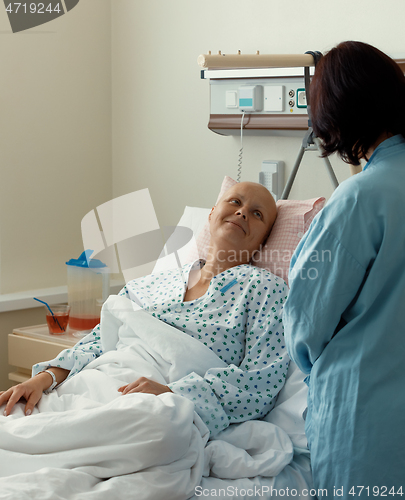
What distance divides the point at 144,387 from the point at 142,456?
0.27 metres

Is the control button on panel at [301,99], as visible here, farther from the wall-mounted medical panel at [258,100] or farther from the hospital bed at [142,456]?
the hospital bed at [142,456]

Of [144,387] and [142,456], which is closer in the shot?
[142,456]

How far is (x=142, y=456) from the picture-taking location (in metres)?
1.18

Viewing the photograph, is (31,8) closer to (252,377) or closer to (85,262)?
(85,262)

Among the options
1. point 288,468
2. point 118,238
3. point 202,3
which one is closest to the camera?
point 288,468

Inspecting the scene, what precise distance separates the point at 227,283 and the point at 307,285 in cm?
64

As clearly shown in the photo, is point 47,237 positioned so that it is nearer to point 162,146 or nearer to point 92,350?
point 162,146

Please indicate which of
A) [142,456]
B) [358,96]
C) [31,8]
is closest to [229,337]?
[142,456]

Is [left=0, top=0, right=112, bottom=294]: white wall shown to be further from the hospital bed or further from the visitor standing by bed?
the visitor standing by bed

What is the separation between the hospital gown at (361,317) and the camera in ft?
3.62

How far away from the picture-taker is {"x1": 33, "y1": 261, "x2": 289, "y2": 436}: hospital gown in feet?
4.89

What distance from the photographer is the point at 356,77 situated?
112cm

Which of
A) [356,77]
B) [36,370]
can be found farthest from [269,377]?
[356,77]

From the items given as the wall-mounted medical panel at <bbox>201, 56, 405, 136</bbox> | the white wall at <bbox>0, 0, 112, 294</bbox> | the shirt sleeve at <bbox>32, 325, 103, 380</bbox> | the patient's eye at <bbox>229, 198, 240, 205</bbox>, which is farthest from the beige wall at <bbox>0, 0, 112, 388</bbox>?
the patient's eye at <bbox>229, 198, 240, 205</bbox>
